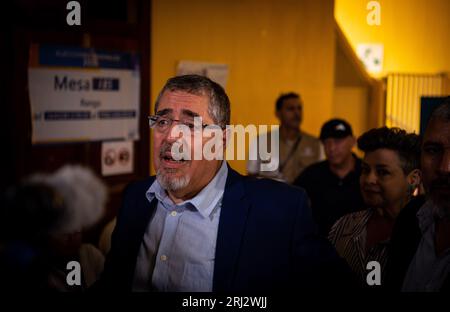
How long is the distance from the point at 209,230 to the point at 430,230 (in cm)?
60

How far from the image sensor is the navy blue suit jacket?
1.43m

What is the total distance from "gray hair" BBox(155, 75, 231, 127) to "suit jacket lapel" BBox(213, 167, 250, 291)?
0.21 meters

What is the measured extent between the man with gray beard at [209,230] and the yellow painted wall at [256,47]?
189 centimetres

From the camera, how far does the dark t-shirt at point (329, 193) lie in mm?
2486

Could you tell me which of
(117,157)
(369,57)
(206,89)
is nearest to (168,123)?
(206,89)

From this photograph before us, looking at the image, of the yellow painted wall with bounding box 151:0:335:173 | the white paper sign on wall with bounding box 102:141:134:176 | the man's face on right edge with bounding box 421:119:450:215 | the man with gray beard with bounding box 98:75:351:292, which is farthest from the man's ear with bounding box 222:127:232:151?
the white paper sign on wall with bounding box 102:141:134:176

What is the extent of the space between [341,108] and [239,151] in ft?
13.4

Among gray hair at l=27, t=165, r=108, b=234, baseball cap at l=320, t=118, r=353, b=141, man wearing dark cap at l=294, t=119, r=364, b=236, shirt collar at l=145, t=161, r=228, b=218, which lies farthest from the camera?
baseball cap at l=320, t=118, r=353, b=141

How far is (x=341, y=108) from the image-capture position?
7.45 m

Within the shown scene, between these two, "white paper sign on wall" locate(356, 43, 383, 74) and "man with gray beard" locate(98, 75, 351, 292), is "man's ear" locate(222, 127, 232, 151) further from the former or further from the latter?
"white paper sign on wall" locate(356, 43, 383, 74)

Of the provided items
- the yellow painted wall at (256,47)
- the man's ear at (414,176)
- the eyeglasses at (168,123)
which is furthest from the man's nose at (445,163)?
the yellow painted wall at (256,47)

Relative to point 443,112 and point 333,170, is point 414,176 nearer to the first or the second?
point 443,112
